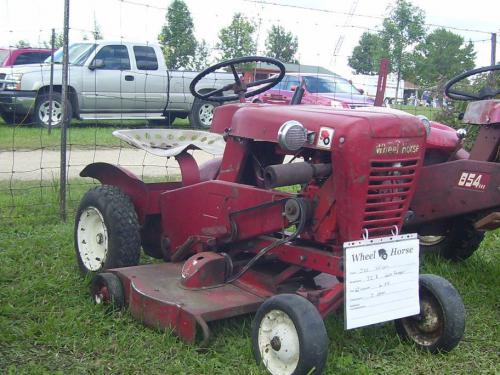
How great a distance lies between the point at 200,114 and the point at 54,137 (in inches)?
126

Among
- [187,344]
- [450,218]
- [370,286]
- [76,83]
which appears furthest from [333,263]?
[76,83]

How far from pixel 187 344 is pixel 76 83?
32.7 feet

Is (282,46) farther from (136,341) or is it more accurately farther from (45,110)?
(136,341)

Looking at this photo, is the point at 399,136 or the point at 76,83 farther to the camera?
the point at 76,83

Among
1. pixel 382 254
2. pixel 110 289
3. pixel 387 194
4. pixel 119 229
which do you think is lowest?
pixel 110 289

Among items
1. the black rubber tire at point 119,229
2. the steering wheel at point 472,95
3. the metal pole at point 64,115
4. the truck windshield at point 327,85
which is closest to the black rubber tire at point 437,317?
the black rubber tire at point 119,229

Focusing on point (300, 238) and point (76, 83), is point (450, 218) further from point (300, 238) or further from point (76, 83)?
point (76, 83)

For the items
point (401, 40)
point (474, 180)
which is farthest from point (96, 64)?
point (401, 40)

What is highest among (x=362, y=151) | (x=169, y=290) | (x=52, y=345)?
(x=362, y=151)

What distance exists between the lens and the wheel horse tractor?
9.89 feet

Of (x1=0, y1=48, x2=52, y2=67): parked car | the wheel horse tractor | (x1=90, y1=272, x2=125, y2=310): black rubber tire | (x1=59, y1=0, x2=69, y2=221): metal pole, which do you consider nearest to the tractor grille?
the wheel horse tractor

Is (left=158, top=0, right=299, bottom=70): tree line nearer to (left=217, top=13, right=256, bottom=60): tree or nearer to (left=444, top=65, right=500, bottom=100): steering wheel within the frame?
(left=217, top=13, right=256, bottom=60): tree

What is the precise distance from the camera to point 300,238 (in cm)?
345

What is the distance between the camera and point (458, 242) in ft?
16.4
